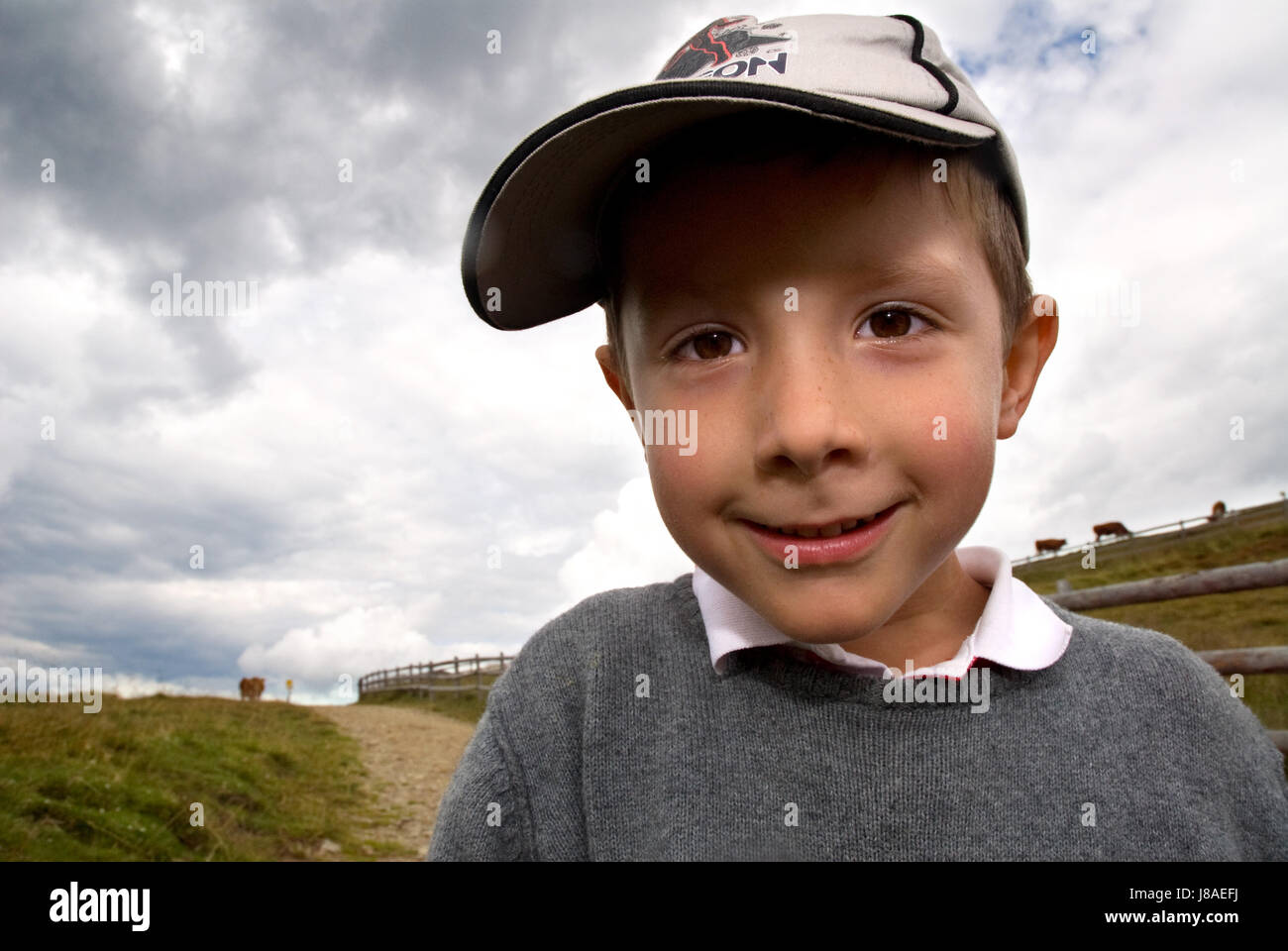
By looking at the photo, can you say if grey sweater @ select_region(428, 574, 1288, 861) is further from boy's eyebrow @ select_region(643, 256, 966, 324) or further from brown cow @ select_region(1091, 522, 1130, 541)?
brown cow @ select_region(1091, 522, 1130, 541)

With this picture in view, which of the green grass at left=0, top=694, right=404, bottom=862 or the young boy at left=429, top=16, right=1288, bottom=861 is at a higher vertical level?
the young boy at left=429, top=16, right=1288, bottom=861

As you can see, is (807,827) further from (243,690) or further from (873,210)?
(243,690)

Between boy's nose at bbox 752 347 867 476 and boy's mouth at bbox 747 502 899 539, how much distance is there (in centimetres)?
8

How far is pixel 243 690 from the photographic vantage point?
35.3 meters

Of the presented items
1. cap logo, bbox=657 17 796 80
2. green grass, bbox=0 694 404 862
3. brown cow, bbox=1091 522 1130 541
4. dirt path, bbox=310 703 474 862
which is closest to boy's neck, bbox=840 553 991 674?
cap logo, bbox=657 17 796 80

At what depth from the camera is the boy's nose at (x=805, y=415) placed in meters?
1.00

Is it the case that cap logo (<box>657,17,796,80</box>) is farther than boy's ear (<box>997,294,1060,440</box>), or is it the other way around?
boy's ear (<box>997,294,1060,440</box>)

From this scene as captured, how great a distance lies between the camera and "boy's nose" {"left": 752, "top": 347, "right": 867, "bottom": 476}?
1.00 metres

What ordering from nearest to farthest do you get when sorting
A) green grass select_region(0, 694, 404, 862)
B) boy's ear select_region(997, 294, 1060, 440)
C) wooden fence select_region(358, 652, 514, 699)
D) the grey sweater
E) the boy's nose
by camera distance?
the boy's nose, the grey sweater, boy's ear select_region(997, 294, 1060, 440), green grass select_region(0, 694, 404, 862), wooden fence select_region(358, 652, 514, 699)

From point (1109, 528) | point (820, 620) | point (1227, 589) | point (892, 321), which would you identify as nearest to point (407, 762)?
point (1227, 589)

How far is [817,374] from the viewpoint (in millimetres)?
1021

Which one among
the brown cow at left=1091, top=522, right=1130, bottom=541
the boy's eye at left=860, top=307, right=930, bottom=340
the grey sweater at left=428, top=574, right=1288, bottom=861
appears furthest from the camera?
the brown cow at left=1091, top=522, right=1130, bottom=541

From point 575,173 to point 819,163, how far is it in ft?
1.23
